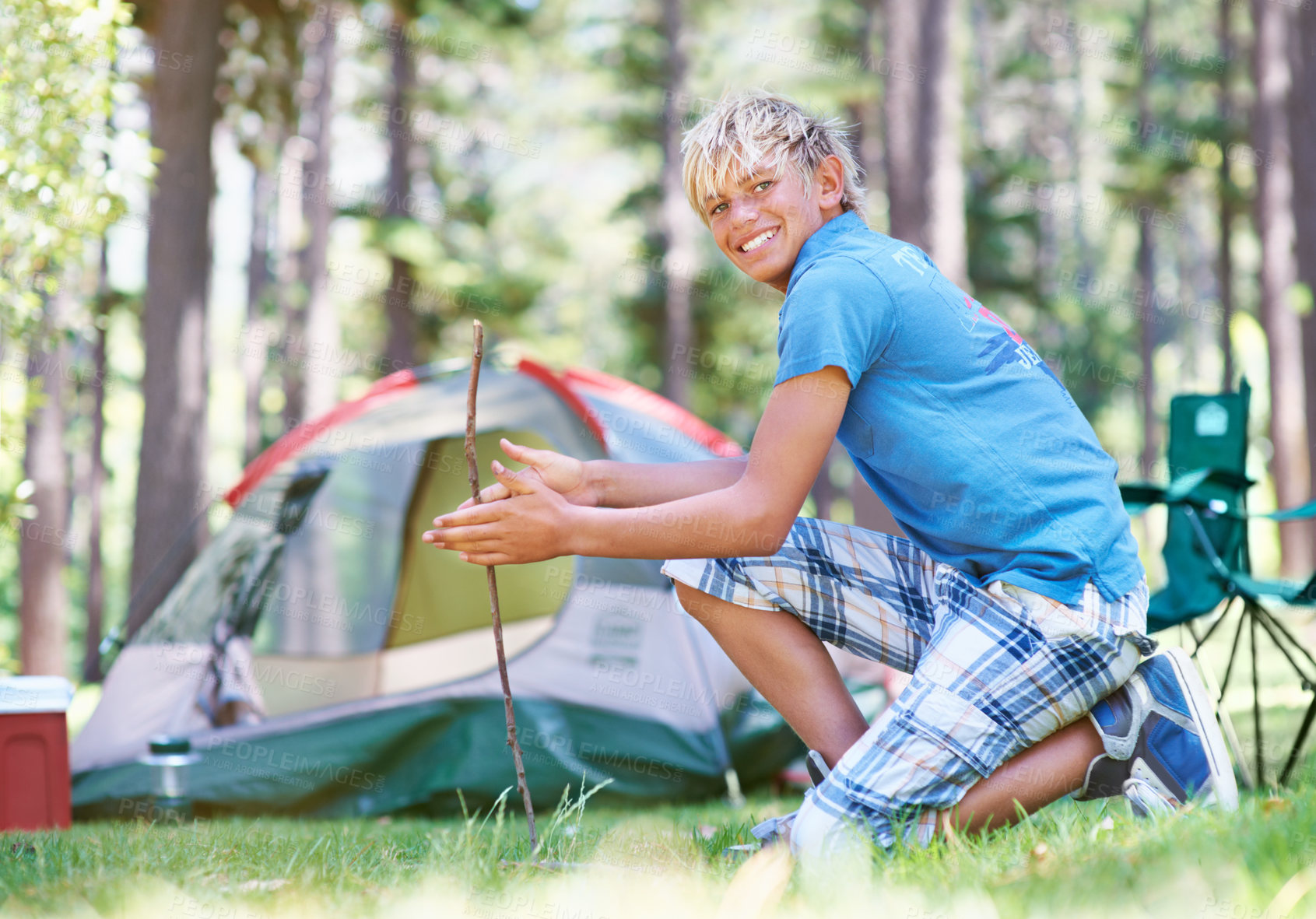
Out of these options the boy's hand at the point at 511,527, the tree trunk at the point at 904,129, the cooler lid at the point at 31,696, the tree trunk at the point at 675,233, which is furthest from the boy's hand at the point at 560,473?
the tree trunk at the point at 675,233

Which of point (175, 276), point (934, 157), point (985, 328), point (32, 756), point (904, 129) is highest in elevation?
point (904, 129)

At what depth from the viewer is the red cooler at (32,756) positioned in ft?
8.63

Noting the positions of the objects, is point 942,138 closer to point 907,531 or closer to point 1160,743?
point 907,531

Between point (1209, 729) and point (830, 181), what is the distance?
1.16 meters

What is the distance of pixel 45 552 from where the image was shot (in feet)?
25.5

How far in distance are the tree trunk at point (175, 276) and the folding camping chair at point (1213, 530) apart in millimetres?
5102

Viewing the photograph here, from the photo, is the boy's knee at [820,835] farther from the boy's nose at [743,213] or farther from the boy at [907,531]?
the boy's nose at [743,213]

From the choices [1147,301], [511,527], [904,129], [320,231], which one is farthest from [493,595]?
[1147,301]

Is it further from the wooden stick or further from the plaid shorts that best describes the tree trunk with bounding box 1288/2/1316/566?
the wooden stick

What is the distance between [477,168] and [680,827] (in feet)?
47.5

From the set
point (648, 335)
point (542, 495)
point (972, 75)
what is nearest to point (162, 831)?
point (542, 495)

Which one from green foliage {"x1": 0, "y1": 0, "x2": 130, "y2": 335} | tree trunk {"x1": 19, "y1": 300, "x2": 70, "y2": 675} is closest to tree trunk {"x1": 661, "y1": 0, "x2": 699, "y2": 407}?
tree trunk {"x1": 19, "y1": 300, "x2": 70, "y2": 675}

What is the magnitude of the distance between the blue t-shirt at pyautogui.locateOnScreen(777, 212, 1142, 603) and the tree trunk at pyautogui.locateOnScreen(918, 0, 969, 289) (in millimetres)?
4592

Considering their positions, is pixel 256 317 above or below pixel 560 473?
above
